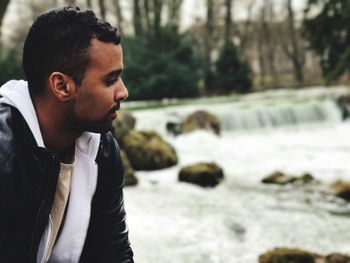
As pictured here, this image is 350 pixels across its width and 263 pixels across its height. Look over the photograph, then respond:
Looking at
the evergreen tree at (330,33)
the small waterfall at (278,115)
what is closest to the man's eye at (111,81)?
the evergreen tree at (330,33)

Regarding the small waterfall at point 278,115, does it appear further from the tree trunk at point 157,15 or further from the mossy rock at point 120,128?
the tree trunk at point 157,15

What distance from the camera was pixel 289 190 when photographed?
8023 millimetres

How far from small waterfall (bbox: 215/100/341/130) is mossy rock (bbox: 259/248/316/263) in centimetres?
1196

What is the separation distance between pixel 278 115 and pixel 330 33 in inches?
277

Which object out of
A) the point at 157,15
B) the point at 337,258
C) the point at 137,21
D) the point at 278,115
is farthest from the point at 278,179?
the point at 137,21

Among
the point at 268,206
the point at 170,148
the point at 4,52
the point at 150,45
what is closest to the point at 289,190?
the point at 268,206

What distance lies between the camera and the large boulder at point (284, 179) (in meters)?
8.53

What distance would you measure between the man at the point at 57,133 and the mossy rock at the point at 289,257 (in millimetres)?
2829

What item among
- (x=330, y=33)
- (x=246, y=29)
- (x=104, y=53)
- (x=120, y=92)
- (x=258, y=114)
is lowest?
(x=258, y=114)

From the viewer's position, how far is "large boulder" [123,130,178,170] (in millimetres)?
10743

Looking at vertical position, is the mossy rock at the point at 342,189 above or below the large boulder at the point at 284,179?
above

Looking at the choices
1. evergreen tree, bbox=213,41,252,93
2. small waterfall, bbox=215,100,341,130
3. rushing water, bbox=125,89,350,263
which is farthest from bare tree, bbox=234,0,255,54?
rushing water, bbox=125,89,350,263

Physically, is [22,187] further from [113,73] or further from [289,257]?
[289,257]

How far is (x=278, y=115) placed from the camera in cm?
1722
